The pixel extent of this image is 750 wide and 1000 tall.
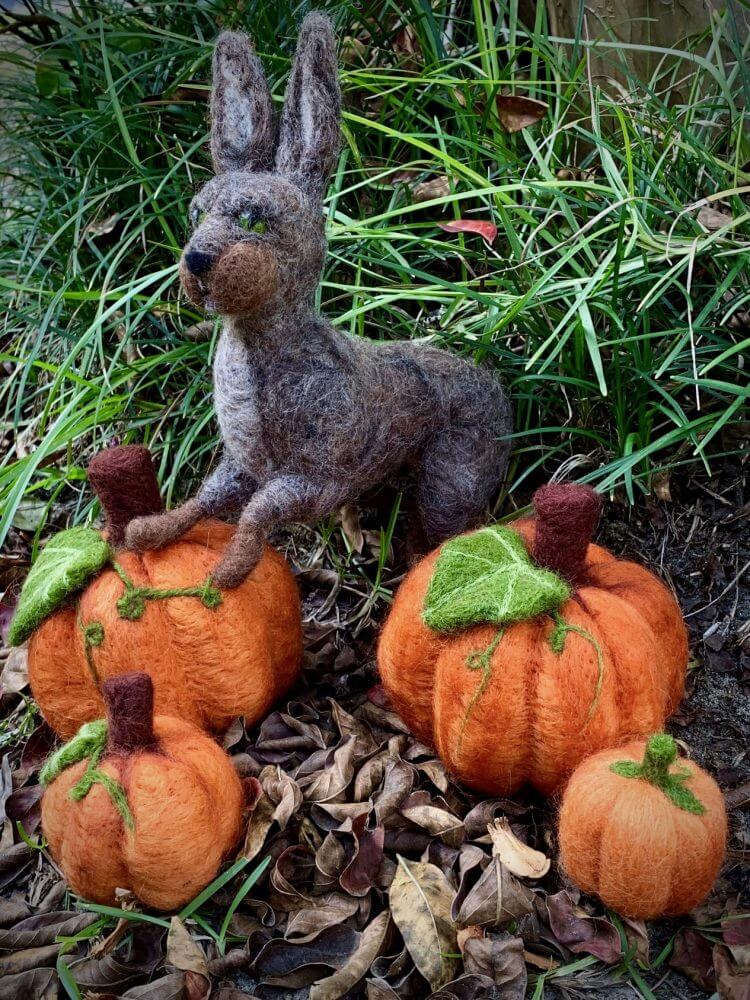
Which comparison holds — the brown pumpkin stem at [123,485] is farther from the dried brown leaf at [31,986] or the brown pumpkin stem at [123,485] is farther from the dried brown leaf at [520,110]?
the dried brown leaf at [520,110]

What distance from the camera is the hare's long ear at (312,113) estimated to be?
136cm

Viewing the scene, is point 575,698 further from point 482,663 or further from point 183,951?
point 183,951

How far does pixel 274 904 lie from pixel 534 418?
98 centimetres

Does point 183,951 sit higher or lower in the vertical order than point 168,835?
lower

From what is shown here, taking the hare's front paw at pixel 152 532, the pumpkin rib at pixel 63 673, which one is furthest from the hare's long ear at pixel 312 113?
the pumpkin rib at pixel 63 673

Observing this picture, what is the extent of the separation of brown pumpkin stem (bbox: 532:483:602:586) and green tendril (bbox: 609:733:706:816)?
0.27m

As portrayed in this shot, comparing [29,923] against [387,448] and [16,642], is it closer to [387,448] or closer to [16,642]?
[16,642]

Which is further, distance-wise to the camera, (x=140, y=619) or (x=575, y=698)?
(x=140, y=619)

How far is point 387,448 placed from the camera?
1.51m

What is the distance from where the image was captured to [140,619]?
56.9 inches

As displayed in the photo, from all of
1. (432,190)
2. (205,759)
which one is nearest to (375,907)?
(205,759)

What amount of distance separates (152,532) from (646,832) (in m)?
0.79

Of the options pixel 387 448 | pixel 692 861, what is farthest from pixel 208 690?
pixel 692 861

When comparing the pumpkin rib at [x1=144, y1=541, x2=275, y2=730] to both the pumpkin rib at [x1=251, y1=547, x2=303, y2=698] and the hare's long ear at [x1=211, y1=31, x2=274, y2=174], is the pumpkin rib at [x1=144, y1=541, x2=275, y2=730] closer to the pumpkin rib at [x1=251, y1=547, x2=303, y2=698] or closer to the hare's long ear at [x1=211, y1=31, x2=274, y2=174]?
the pumpkin rib at [x1=251, y1=547, x2=303, y2=698]
